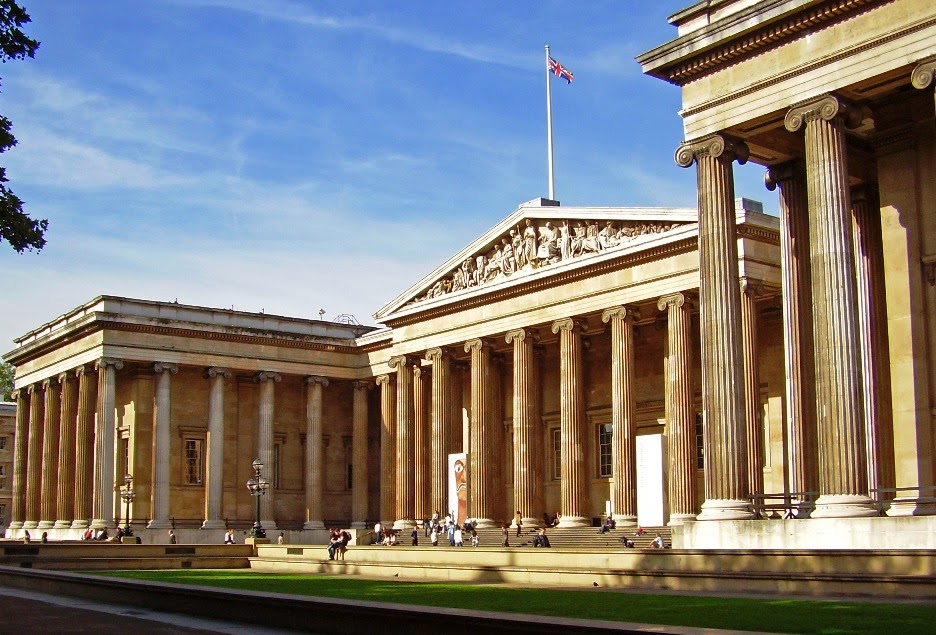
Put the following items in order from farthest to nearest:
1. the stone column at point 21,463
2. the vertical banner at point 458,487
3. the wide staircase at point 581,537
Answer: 1. the stone column at point 21,463
2. the vertical banner at point 458,487
3. the wide staircase at point 581,537

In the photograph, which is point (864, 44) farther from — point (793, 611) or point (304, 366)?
point (304, 366)

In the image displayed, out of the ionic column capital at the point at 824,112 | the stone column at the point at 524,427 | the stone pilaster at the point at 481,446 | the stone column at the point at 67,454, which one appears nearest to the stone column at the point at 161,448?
the stone column at the point at 67,454

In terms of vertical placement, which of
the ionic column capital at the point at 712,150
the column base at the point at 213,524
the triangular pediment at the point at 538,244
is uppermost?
the triangular pediment at the point at 538,244

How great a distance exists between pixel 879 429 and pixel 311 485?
3971 centimetres

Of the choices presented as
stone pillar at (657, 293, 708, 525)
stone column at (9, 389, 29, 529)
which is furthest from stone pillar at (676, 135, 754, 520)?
stone column at (9, 389, 29, 529)

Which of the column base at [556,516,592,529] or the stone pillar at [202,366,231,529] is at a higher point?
the stone pillar at [202,366,231,529]

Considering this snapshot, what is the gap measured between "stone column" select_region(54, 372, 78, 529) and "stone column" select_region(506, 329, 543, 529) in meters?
23.4

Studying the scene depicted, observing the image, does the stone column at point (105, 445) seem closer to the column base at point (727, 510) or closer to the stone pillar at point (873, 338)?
the column base at point (727, 510)

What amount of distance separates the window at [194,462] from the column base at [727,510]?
38.6m

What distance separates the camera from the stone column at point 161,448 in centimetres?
5703

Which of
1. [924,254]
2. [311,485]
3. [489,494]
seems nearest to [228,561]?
[489,494]

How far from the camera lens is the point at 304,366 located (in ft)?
205

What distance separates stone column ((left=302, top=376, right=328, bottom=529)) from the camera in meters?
61.8

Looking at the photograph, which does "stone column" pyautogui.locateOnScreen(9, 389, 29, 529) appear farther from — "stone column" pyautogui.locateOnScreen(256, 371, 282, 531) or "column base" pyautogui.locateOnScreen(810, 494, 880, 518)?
"column base" pyautogui.locateOnScreen(810, 494, 880, 518)
